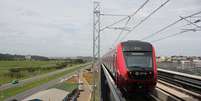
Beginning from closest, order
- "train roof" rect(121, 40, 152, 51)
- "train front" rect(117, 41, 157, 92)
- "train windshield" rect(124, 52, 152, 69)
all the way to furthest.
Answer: "train front" rect(117, 41, 157, 92) < "train windshield" rect(124, 52, 152, 69) < "train roof" rect(121, 40, 152, 51)

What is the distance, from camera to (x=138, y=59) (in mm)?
13797

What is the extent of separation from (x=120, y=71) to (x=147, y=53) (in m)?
1.53

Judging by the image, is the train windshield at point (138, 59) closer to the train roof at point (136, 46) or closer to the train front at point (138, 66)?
the train front at point (138, 66)

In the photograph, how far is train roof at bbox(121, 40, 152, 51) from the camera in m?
14.1

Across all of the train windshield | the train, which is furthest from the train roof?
the train windshield

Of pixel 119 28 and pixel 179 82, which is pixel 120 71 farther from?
pixel 119 28

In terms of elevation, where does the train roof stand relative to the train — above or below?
above

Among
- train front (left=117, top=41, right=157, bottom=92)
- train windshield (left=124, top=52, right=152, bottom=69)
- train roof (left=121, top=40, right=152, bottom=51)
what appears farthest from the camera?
train roof (left=121, top=40, right=152, bottom=51)

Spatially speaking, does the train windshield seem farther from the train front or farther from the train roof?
the train roof

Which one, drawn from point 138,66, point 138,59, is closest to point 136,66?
point 138,66

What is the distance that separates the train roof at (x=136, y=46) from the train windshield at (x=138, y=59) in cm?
22

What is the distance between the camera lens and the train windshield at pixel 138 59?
1348 cm

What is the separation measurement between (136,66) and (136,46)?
1.20m

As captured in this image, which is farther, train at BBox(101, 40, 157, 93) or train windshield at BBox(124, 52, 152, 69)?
train windshield at BBox(124, 52, 152, 69)
